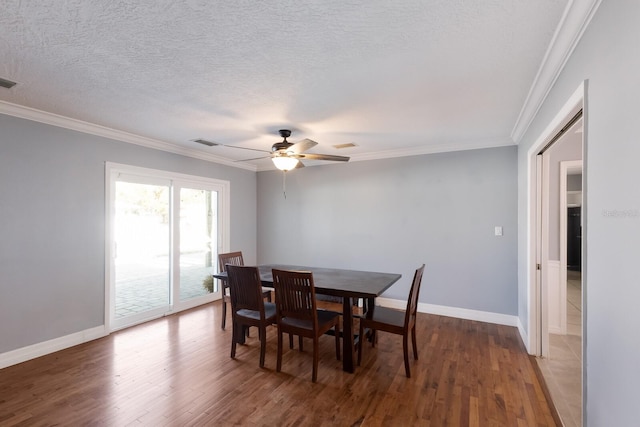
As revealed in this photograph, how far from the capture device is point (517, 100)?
2.67 m

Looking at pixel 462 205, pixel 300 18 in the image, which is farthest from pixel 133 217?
pixel 462 205

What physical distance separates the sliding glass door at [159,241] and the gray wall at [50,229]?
170 millimetres

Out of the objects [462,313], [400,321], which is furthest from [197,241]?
[462,313]

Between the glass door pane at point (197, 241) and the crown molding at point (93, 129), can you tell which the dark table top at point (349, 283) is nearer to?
the glass door pane at point (197, 241)

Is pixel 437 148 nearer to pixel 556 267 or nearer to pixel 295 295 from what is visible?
pixel 556 267

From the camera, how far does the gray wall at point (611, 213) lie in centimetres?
107

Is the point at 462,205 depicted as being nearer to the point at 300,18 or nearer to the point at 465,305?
the point at 465,305

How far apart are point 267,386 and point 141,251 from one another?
108 inches

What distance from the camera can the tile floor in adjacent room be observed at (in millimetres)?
2153

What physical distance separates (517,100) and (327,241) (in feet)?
11.2

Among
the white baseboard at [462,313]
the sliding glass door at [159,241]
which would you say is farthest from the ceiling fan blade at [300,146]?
→ the white baseboard at [462,313]

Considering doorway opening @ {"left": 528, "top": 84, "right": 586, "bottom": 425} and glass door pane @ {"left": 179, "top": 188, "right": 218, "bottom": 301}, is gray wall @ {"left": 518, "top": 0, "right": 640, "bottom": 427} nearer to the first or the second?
doorway opening @ {"left": 528, "top": 84, "right": 586, "bottom": 425}

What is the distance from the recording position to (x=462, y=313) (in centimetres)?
413

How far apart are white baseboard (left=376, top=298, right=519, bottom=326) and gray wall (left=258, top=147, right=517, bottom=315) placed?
66mm
